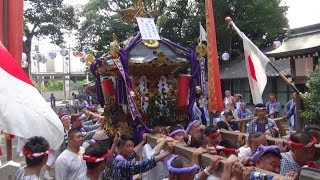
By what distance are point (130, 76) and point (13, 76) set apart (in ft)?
12.5

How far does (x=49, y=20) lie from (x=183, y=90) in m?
24.2

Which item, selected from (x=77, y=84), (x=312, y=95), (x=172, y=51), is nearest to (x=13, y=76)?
(x=172, y=51)

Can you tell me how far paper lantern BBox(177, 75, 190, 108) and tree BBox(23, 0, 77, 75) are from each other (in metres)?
22.7

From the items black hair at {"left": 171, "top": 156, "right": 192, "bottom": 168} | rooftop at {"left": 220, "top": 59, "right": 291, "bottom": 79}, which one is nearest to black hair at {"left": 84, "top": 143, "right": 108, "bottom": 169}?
black hair at {"left": 171, "top": 156, "right": 192, "bottom": 168}

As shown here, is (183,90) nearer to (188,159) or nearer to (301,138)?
(301,138)

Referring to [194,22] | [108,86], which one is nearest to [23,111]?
[108,86]

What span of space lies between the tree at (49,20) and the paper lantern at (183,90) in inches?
893

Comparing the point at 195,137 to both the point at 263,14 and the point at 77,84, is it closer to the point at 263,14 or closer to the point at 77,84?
the point at 263,14

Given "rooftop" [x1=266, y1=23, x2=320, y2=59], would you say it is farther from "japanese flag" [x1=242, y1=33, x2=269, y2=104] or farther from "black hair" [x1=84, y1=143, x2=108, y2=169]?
"black hair" [x1=84, y1=143, x2=108, y2=169]

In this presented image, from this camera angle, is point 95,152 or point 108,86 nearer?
point 95,152

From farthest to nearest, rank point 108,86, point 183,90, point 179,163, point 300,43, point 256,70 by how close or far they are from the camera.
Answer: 1. point 300,43
2. point 108,86
3. point 183,90
4. point 256,70
5. point 179,163

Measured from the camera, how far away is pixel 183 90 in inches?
293

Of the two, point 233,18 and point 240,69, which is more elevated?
point 233,18

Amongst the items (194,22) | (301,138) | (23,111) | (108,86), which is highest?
(194,22)
